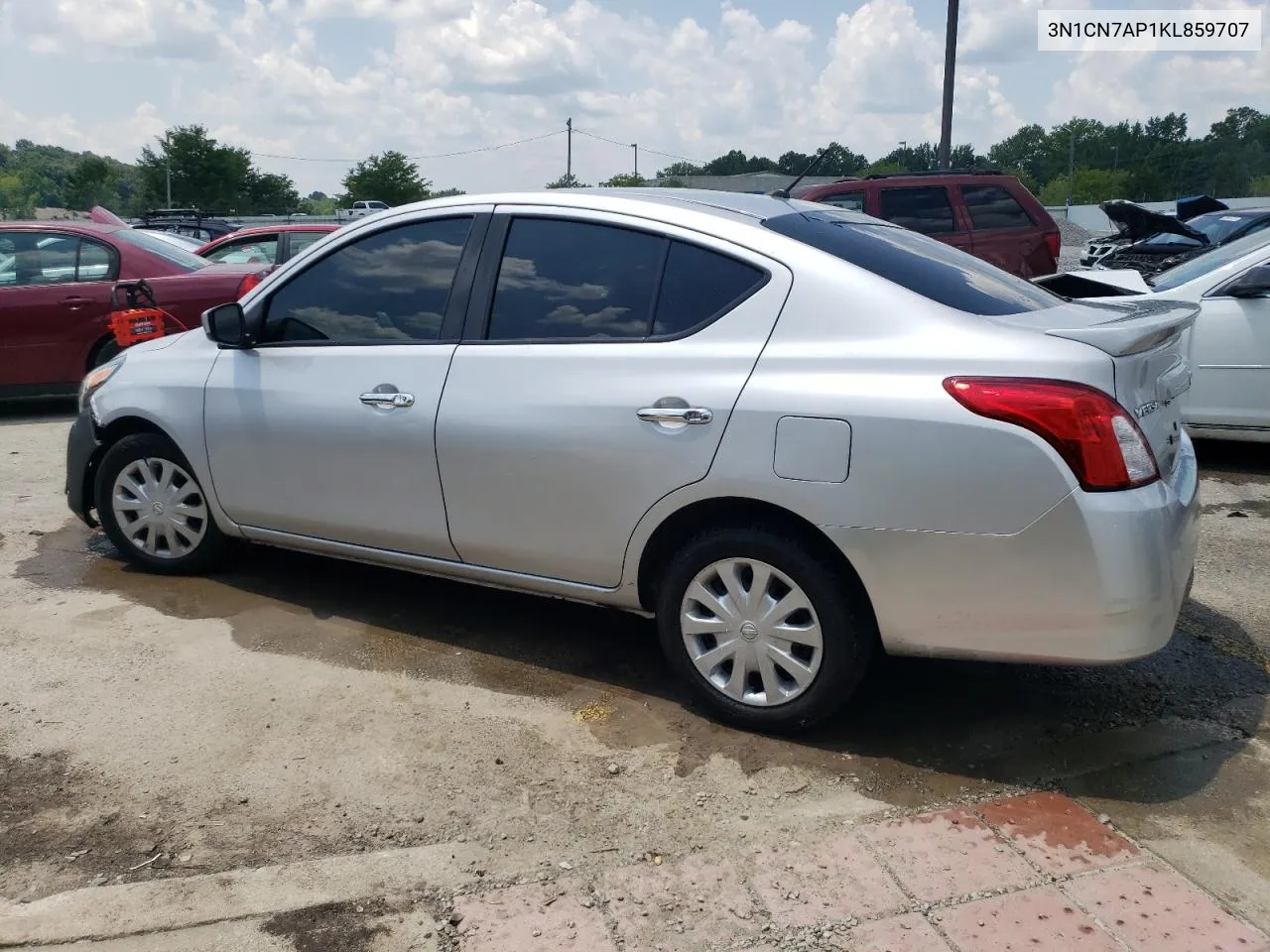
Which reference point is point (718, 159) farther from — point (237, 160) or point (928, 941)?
point (928, 941)

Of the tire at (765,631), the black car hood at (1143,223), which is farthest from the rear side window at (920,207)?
the tire at (765,631)

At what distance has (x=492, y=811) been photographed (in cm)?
314

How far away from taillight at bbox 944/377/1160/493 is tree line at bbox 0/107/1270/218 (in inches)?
1869

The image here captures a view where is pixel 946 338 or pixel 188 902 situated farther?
pixel 946 338

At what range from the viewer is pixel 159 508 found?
497 centimetres

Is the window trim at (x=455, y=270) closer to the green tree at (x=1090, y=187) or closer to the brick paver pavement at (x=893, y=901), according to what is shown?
the brick paver pavement at (x=893, y=901)

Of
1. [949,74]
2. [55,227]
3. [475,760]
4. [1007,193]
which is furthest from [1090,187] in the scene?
[475,760]

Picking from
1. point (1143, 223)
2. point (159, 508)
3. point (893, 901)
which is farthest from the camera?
point (1143, 223)

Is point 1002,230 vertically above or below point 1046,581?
above

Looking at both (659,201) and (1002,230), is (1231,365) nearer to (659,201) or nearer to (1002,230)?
(659,201)

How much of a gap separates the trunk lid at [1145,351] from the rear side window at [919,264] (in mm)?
123

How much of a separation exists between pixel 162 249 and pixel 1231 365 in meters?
7.91

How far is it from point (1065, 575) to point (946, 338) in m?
0.72

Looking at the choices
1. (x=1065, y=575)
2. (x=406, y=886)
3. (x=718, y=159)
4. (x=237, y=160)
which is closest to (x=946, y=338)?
(x=1065, y=575)
